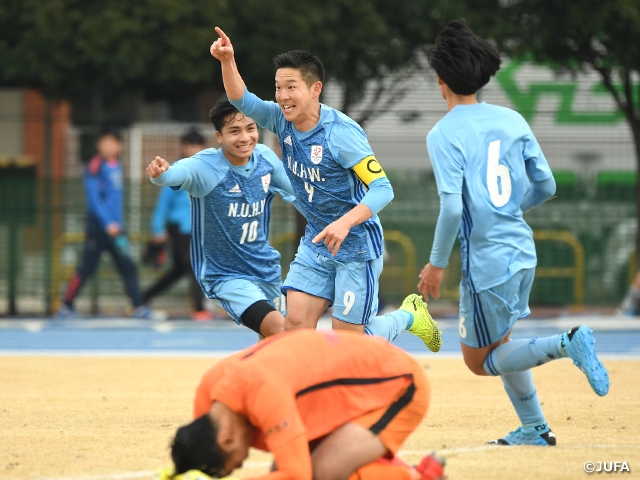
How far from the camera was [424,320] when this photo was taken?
6961 mm

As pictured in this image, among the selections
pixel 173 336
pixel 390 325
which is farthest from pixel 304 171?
pixel 173 336

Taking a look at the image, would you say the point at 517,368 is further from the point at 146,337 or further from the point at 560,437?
the point at 146,337

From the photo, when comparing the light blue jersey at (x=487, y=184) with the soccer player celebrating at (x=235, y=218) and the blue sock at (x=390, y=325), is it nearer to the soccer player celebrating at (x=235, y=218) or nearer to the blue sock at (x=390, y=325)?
the blue sock at (x=390, y=325)

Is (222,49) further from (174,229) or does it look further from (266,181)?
(174,229)

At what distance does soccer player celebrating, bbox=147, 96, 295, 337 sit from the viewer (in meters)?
7.32

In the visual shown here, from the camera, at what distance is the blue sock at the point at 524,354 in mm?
5617

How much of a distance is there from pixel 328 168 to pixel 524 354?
1.67 m

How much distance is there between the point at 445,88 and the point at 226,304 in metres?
2.39

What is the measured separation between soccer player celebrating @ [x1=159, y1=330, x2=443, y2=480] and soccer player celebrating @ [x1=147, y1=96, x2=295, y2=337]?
8.84 feet

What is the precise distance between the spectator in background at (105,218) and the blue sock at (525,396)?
9.87 metres

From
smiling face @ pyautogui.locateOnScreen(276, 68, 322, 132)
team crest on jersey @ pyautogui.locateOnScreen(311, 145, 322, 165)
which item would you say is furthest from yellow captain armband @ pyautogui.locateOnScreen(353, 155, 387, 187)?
smiling face @ pyautogui.locateOnScreen(276, 68, 322, 132)

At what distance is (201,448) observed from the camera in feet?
13.4

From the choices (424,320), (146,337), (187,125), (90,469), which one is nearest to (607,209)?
(146,337)

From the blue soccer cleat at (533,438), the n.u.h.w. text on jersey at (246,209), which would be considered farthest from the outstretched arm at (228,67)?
the blue soccer cleat at (533,438)
